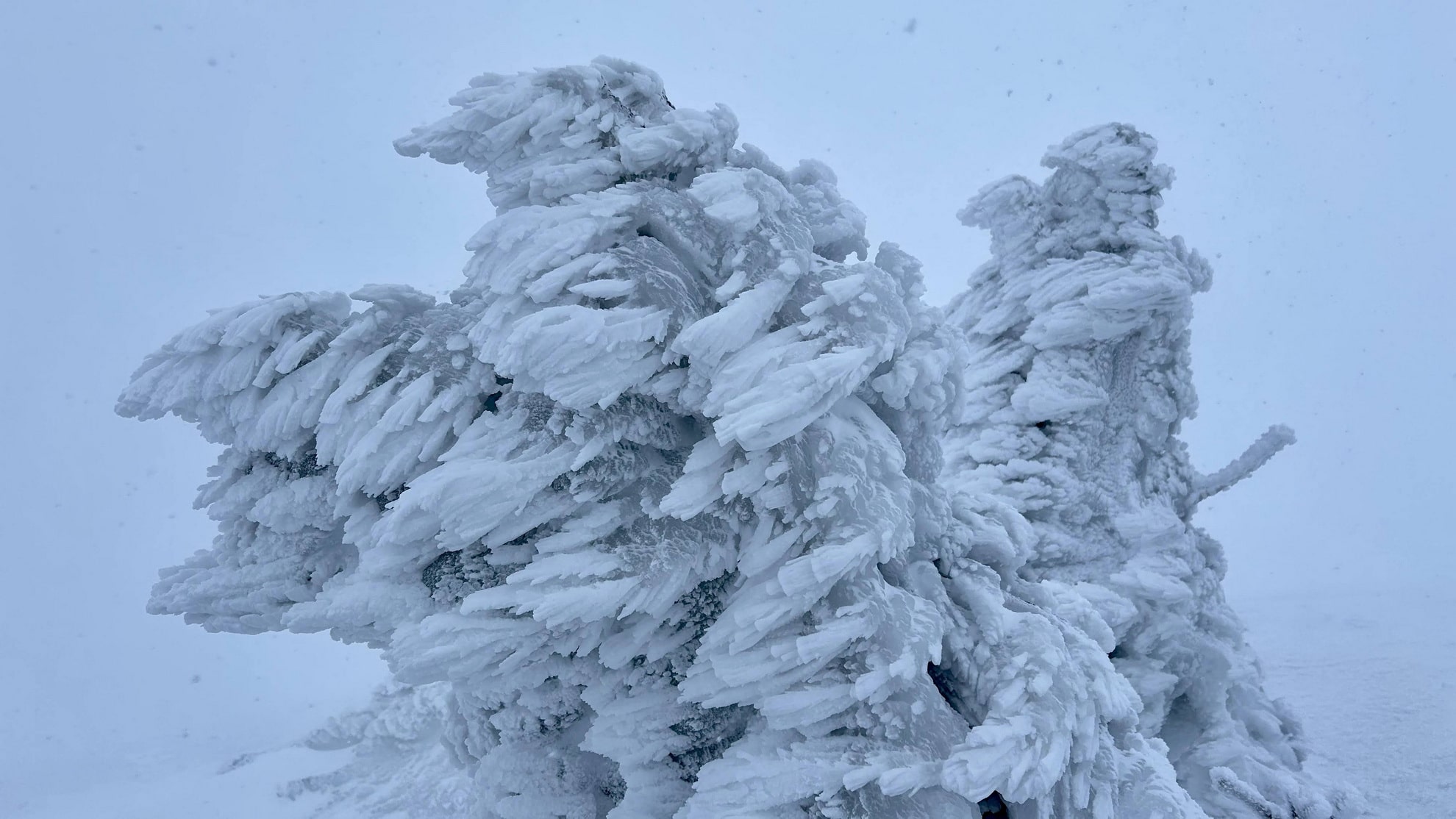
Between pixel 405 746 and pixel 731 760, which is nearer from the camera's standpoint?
pixel 731 760

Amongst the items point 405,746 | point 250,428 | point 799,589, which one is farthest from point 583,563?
point 405,746

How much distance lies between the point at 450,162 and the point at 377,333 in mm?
597

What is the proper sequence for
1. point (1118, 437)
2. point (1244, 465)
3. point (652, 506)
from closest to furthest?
point (652, 506) → point (1118, 437) → point (1244, 465)

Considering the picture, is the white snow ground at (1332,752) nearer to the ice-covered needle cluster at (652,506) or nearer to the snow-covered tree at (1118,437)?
the snow-covered tree at (1118,437)

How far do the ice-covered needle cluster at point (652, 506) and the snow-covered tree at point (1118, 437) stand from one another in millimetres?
1603

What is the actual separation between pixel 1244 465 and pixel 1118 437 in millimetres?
1168

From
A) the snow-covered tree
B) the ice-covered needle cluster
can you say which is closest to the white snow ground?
the snow-covered tree

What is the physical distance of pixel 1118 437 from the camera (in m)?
4.52

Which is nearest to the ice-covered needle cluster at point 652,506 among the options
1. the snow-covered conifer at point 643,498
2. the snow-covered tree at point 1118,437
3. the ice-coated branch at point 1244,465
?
→ the snow-covered conifer at point 643,498

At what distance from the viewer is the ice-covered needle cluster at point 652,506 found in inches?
81.7

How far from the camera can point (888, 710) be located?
2.12 m

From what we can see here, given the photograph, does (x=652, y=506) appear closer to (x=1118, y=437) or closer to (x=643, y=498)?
(x=643, y=498)

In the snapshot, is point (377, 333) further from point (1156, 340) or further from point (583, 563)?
point (1156, 340)

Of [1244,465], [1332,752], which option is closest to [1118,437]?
[1244,465]
